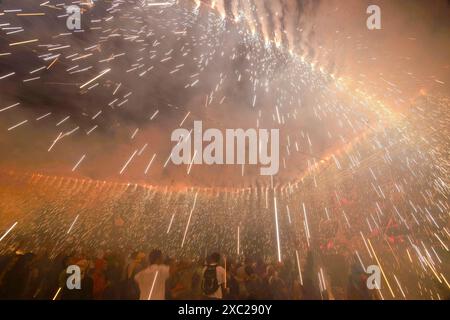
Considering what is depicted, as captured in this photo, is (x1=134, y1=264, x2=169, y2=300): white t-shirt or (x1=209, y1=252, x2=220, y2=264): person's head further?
(x1=209, y1=252, x2=220, y2=264): person's head

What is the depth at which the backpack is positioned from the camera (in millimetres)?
3117

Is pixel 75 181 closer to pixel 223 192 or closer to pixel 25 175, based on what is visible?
pixel 25 175

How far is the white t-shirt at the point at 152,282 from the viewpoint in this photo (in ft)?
10.0

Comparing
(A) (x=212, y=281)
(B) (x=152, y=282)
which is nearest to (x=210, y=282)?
(A) (x=212, y=281)

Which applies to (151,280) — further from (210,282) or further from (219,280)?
(219,280)

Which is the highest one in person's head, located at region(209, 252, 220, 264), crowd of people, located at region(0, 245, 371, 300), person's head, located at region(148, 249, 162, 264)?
person's head, located at region(148, 249, 162, 264)

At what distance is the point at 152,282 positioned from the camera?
10.1 feet

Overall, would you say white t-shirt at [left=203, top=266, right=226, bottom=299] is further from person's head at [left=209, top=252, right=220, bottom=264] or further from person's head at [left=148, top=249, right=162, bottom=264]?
person's head at [left=148, top=249, right=162, bottom=264]

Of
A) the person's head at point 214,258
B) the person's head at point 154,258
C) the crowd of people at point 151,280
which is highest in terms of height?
the person's head at point 154,258

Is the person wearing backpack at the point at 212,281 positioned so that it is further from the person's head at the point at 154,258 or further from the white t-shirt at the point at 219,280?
the person's head at the point at 154,258

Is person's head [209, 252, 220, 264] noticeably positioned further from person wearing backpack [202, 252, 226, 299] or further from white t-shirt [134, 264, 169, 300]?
white t-shirt [134, 264, 169, 300]

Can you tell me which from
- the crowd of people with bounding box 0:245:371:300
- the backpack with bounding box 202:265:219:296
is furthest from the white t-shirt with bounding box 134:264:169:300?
the backpack with bounding box 202:265:219:296

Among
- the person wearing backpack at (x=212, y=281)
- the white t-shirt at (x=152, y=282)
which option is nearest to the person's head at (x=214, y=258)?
the person wearing backpack at (x=212, y=281)

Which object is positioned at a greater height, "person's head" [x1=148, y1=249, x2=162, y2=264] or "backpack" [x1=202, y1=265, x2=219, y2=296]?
"person's head" [x1=148, y1=249, x2=162, y2=264]
